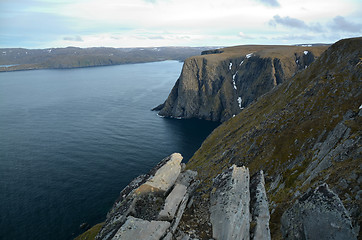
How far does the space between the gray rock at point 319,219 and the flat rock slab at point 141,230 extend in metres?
9.30

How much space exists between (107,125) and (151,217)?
118398 mm

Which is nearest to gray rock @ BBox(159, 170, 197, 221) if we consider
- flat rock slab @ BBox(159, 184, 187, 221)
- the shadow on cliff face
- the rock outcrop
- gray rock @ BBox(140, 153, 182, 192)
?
flat rock slab @ BBox(159, 184, 187, 221)

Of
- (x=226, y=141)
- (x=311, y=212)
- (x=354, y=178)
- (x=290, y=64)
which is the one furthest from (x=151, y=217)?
(x=290, y=64)

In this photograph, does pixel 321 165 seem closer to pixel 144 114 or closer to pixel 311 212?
pixel 311 212

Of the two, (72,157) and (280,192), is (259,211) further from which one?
(72,157)

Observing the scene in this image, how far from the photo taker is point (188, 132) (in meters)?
134

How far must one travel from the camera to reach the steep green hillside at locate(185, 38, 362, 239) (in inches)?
706

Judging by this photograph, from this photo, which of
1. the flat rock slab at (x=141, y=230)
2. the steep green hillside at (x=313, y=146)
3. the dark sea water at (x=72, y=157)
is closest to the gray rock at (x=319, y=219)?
the steep green hillside at (x=313, y=146)

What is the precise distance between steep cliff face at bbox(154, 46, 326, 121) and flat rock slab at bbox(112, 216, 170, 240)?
14961 centimetres

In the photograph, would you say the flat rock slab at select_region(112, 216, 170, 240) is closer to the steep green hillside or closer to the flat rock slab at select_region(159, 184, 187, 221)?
the flat rock slab at select_region(159, 184, 187, 221)

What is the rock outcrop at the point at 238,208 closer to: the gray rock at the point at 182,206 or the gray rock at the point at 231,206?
the gray rock at the point at 231,206

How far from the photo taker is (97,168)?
8319 centimetres

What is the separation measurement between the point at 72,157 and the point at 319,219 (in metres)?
96.5

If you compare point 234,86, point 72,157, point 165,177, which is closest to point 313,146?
point 165,177
